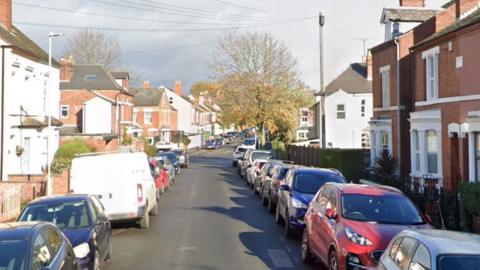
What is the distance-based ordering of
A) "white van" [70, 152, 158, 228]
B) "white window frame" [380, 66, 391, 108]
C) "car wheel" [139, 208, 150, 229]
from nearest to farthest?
"white van" [70, 152, 158, 228], "car wheel" [139, 208, 150, 229], "white window frame" [380, 66, 391, 108]

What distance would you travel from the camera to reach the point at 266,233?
51.3 ft

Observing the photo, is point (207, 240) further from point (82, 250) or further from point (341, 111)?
point (341, 111)

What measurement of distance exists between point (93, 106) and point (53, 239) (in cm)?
4814

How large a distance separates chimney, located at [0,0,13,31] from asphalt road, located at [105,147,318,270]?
46.6 feet

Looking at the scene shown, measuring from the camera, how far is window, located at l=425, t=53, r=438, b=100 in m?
23.7

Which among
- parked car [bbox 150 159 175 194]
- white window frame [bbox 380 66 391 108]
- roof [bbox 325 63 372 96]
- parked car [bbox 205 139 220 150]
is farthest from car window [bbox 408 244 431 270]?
parked car [bbox 205 139 220 150]

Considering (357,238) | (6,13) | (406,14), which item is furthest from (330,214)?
(6,13)

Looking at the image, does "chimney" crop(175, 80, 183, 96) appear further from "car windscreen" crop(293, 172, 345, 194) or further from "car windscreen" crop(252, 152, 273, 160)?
"car windscreen" crop(293, 172, 345, 194)

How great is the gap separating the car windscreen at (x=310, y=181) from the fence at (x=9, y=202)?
8.93m

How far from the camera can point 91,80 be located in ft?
204

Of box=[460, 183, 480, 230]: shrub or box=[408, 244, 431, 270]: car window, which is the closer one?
box=[408, 244, 431, 270]: car window

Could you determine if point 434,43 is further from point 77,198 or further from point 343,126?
point 343,126

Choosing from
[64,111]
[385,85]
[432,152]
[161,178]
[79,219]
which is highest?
[64,111]

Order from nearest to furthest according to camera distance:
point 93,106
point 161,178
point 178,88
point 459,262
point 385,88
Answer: point 459,262 → point 161,178 → point 385,88 → point 93,106 → point 178,88
